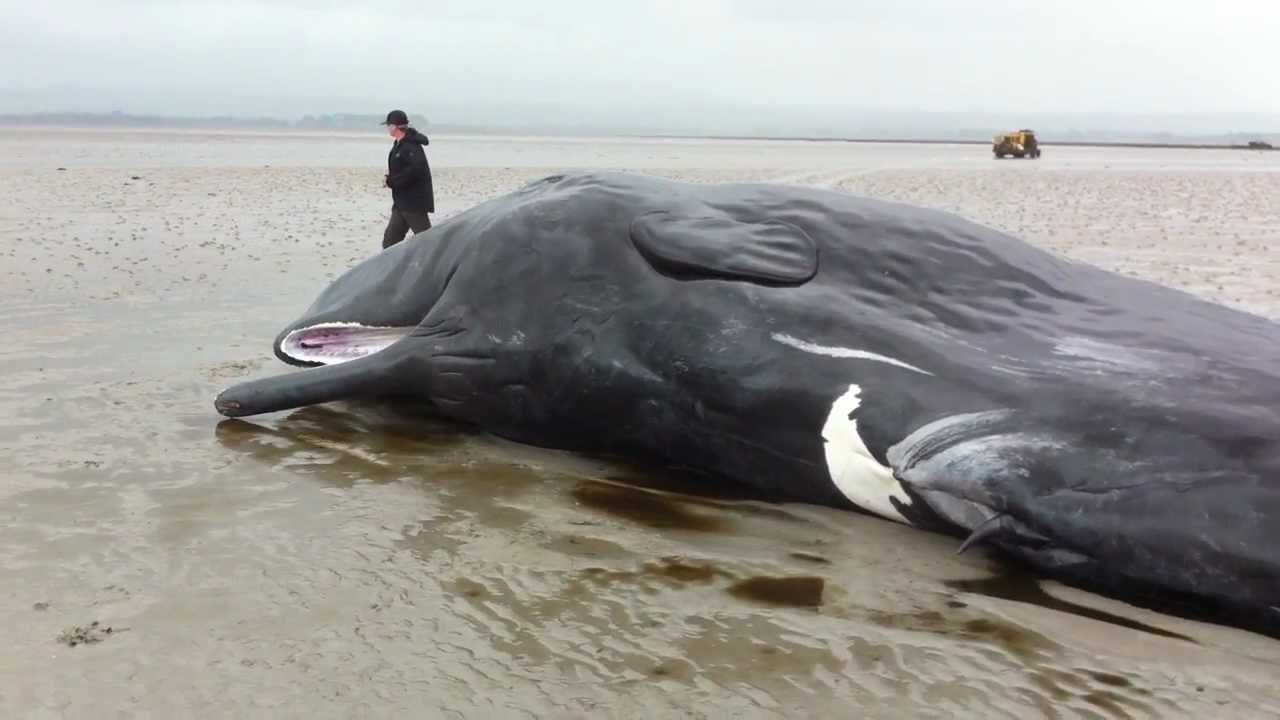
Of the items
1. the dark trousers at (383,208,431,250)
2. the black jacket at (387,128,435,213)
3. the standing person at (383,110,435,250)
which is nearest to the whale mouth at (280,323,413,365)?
the standing person at (383,110,435,250)

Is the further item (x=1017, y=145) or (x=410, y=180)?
(x=1017, y=145)

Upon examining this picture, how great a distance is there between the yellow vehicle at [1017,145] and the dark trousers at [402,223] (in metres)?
60.8

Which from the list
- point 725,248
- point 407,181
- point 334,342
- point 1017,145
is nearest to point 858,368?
point 725,248

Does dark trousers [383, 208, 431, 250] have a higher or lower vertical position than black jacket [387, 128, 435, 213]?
lower

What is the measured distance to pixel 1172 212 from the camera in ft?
74.6

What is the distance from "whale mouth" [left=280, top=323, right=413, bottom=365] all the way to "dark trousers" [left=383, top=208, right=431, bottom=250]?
6.03 metres

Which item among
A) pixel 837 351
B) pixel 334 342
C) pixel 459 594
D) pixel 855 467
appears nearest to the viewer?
pixel 459 594

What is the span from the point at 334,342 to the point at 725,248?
287 centimetres

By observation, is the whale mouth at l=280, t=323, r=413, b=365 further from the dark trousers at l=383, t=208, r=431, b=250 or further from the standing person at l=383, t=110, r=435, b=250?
the dark trousers at l=383, t=208, r=431, b=250

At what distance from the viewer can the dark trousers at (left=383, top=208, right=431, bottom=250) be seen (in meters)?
12.6

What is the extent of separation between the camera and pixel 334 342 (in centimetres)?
667

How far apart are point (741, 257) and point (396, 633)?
2.42 metres

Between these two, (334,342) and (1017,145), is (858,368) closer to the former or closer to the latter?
(334,342)

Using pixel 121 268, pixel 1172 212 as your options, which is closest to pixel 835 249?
pixel 121 268
